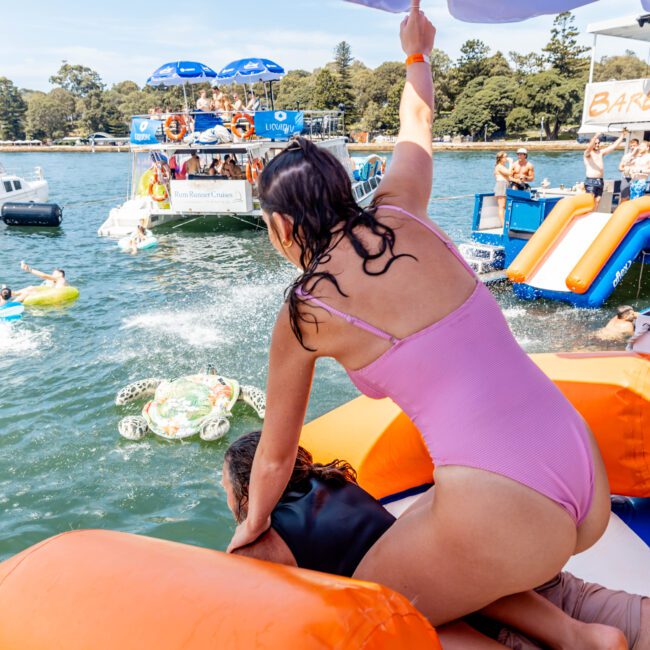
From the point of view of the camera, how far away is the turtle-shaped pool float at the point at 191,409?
6102mm

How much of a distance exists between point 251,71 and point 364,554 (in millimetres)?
21155

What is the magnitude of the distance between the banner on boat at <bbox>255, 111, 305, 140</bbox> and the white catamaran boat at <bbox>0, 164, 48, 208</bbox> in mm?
9937

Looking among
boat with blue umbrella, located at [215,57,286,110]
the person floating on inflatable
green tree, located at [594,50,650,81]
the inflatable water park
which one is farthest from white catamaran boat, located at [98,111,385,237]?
green tree, located at [594,50,650,81]

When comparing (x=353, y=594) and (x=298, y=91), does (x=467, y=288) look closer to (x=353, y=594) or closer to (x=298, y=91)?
(x=353, y=594)

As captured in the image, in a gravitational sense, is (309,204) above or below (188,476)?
above

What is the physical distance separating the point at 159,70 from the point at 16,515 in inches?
742

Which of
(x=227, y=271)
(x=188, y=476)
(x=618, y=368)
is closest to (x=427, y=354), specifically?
(x=618, y=368)

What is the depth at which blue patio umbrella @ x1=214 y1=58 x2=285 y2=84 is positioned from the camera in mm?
20344

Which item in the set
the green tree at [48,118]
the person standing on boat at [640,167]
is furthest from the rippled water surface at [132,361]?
the green tree at [48,118]

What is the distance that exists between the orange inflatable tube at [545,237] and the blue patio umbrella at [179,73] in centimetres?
1442

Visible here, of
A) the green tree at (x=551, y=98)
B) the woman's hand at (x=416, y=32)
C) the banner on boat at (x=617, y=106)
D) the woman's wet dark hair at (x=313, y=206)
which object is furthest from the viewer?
the green tree at (x=551, y=98)

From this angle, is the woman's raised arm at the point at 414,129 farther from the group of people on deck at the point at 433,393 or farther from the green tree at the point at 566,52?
the green tree at the point at 566,52

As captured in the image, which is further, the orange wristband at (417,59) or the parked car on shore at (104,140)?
the parked car on shore at (104,140)

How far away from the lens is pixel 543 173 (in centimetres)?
3416
